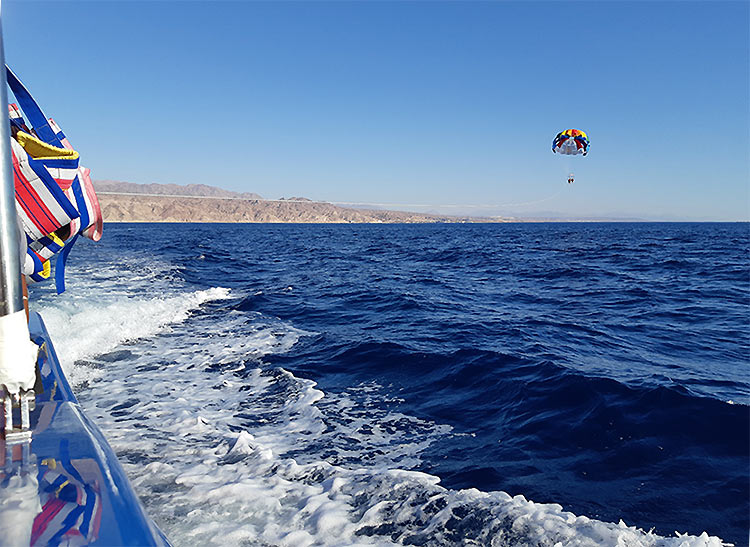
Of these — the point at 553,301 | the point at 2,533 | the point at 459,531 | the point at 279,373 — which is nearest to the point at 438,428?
the point at 459,531

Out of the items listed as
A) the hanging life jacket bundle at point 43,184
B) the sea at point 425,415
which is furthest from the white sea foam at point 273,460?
the hanging life jacket bundle at point 43,184

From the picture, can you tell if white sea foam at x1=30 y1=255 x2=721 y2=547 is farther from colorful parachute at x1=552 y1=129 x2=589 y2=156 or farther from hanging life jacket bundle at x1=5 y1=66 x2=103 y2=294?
colorful parachute at x1=552 y1=129 x2=589 y2=156

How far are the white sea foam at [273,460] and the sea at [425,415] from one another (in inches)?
1.0

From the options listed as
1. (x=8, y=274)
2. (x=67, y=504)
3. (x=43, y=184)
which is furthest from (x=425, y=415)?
(x=8, y=274)

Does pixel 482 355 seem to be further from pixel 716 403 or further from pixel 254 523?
pixel 254 523

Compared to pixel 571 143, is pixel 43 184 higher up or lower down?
lower down

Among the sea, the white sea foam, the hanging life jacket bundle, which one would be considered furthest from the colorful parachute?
the hanging life jacket bundle

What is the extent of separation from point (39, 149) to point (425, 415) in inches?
212

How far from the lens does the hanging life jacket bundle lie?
402 cm

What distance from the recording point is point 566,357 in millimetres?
8336

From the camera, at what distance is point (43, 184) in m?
4.12

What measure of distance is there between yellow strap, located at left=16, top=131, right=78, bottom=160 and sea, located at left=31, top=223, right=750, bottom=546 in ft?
10.5

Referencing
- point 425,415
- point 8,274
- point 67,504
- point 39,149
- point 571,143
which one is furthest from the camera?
point 571,143

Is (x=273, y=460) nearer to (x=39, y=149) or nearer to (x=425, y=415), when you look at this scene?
(x=425, y=415)
